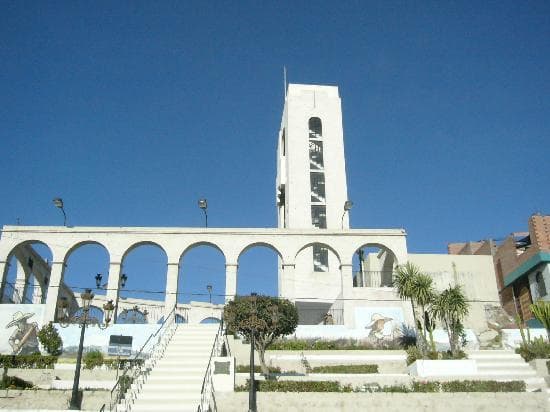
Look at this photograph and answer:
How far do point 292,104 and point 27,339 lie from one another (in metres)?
35.5

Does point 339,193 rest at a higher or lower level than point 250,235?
higher

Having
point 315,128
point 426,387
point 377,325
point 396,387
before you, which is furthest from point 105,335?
point 315,128

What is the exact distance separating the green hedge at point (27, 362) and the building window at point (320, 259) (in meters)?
27.3

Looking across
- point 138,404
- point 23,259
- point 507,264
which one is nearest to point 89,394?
point 138,404

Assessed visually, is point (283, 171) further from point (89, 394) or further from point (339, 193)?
point (89, 394)

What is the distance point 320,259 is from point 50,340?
2644 centimetres

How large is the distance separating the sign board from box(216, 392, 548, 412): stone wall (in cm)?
1215

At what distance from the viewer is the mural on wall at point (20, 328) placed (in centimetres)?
3059

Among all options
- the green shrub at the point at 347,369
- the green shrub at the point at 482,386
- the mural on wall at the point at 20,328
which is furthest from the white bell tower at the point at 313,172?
the green shrub at the point at 482,386

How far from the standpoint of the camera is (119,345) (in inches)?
1206

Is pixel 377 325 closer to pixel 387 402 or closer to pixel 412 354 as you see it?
pixel 412 354

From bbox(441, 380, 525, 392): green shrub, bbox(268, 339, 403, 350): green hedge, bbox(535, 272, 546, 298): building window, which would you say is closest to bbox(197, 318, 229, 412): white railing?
bbox(268, 339, 403, 350): green hedge

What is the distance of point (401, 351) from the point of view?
94.9ft

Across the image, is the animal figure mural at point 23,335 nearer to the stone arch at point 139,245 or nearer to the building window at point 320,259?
the stone arch at point 139,245
